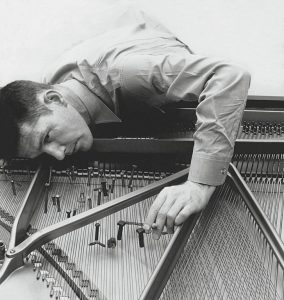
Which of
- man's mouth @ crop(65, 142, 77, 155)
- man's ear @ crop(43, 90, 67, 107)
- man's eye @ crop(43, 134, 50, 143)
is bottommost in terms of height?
man's mouth @ crop(65, 142, 77, 155)

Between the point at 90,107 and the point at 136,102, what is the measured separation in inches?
11.4

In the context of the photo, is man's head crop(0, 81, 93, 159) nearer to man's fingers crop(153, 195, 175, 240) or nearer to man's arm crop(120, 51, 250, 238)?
man's arm crop(120, 51, 250, 238)

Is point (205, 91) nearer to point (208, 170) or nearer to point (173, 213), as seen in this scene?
point (208, 170)

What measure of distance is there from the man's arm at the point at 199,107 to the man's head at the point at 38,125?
409 mm

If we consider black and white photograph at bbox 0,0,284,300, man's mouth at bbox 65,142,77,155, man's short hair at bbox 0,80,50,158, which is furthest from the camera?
man's mouth at bbox 65,142,77,155

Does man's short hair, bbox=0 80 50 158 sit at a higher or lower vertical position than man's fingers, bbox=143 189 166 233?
higher

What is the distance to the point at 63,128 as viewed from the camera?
2717 mm

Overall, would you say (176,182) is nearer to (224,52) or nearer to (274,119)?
(274,119)

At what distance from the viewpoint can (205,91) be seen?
262cm

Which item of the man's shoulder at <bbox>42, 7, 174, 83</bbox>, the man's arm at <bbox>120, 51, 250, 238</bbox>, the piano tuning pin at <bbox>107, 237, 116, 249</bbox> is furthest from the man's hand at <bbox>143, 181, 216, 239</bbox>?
the man's shoulder at <bbox>42, 7, 174, 83</bbox>

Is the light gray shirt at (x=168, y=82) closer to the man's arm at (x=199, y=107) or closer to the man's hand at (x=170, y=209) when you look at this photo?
the man's arm at (x=199, y=107)

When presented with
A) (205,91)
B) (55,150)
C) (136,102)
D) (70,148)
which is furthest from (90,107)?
(205,91)

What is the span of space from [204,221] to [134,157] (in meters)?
0.64

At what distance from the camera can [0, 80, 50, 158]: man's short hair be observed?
2648 mm
